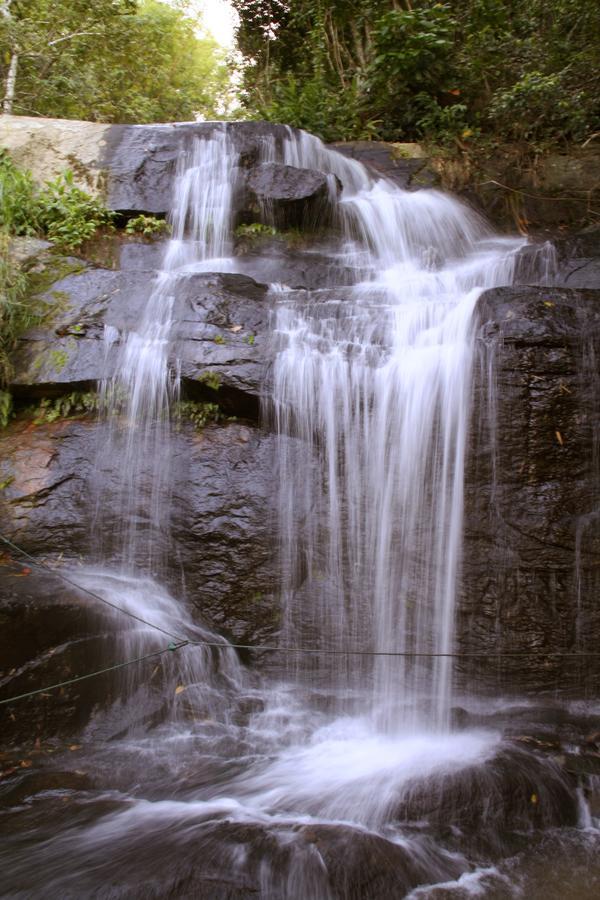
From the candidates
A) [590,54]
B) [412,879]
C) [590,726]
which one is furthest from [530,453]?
[590,54]

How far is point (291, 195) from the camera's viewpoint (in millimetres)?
7566

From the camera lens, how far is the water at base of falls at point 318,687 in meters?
2.99

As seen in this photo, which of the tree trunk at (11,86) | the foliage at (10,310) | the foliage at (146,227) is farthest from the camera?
the tree trunk at (11,86)

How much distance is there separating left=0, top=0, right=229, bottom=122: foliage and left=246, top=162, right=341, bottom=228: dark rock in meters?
6.17

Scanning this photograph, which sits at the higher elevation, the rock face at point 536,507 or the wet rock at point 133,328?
the wet rock at point 133,328

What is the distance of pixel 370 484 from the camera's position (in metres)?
4.78

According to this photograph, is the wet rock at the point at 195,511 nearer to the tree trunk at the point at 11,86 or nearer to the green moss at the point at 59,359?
the green moss at the point at 59,359

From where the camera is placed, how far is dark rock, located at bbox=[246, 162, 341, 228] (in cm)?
758

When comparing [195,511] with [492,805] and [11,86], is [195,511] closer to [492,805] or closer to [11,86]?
[492,805]

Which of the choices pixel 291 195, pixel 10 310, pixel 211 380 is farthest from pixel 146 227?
pixel 211 380

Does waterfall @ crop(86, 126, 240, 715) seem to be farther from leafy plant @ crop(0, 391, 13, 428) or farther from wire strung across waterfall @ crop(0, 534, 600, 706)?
leafy plant @ crop(0, 391, 13, 428)

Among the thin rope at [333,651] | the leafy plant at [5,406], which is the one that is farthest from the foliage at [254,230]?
the thin rope at [333,651]

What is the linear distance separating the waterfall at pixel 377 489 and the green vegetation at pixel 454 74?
5646 mm

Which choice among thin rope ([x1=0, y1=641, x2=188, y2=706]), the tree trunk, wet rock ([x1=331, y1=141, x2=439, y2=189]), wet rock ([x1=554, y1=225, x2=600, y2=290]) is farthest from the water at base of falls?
the tree trunk
